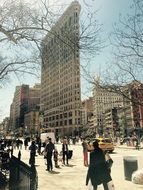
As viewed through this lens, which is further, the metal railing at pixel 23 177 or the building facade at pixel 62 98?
the building facade at pixel 62 98

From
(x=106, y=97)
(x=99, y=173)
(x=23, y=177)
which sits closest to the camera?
(x=23, y=177)

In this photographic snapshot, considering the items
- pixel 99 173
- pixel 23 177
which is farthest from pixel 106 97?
pixel 23 177

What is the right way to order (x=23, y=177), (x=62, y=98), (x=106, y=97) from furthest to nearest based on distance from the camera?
(x=62, y=98)
(x=106, y=97)
(x=23, y=177)

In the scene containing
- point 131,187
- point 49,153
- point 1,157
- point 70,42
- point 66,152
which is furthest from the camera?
point 66,152

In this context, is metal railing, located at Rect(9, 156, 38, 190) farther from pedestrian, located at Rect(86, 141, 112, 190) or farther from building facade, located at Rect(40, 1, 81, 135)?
building facade, located at Rect(40, 1, 81, 135)

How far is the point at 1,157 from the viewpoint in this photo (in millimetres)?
14164

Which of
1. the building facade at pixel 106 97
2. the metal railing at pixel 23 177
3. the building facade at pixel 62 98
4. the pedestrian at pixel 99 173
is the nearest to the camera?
the metal railing at pixel 23 177

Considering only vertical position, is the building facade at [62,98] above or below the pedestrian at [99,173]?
above

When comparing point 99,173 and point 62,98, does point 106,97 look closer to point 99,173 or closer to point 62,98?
point 99,173

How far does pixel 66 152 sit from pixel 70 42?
8.93 metres

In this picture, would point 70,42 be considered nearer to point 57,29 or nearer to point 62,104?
point 57,29

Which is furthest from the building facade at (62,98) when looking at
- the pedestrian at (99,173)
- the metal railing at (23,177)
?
the pedestrian at (99,173)

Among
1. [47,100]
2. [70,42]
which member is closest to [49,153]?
[70,42]

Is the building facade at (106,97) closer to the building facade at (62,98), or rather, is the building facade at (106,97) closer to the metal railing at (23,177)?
the metal railing at (23,177)
